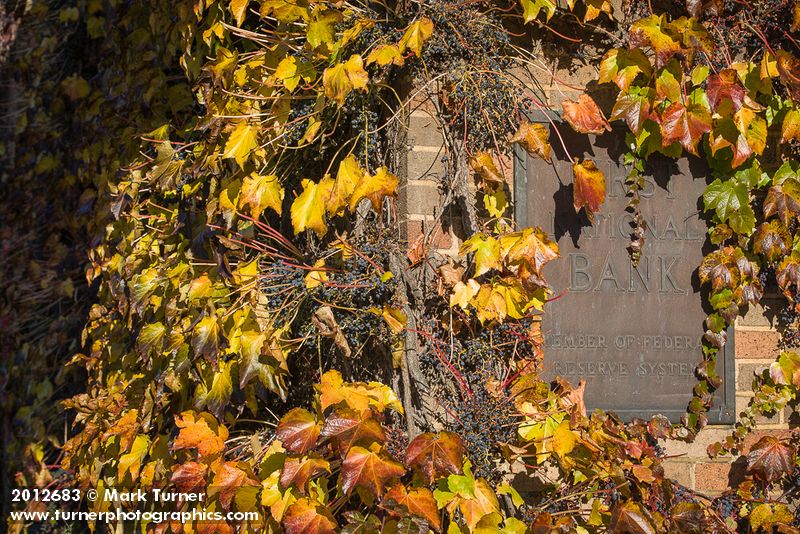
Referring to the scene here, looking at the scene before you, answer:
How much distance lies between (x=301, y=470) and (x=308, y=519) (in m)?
0.13

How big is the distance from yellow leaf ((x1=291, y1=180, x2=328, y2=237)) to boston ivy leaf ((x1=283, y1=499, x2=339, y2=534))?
745 millimetres

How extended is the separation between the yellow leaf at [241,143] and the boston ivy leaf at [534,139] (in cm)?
81

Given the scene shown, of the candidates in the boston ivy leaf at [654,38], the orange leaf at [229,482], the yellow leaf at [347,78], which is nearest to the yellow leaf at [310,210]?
the yellow leaf at [347,78]

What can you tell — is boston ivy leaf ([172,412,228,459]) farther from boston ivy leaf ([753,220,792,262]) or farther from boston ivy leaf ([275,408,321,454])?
boston ivy leaf ([753,220,792,262])

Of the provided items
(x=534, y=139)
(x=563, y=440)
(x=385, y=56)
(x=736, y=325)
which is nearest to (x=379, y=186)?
(x=385, y=56)

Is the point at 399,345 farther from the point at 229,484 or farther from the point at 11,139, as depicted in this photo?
the point at 11,139

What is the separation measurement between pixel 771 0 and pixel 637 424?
1443 mm

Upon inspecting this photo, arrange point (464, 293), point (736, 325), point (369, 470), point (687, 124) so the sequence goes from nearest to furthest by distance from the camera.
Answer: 1. point (369, 470)
2. point (464, 293)
3. point (687, 124)
4. point (736, 325)

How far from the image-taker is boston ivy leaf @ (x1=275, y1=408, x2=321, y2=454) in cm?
226

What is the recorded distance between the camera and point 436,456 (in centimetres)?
218

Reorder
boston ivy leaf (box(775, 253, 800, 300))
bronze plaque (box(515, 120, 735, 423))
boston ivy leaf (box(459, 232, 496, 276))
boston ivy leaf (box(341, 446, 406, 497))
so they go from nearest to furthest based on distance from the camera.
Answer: boston ivy leaf (box(341, 446, 406, 497))
boston ivy leaf (box(459, 232, 496, 276))
bronze plaque (box(515, 120, 735, 423))
boston ivy leaf (box(775, 253, 800, 300))

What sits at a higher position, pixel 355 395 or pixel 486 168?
pixel 486 168

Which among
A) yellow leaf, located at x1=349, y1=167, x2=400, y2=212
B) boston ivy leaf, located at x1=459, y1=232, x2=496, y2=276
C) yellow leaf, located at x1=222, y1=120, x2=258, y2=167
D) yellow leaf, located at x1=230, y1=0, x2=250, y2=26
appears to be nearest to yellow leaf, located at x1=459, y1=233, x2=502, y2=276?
boston ivy leaf, located at x1=459, y1=232, x2=496, y2=276

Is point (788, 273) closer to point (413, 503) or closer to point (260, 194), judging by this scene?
point (413, 503)
